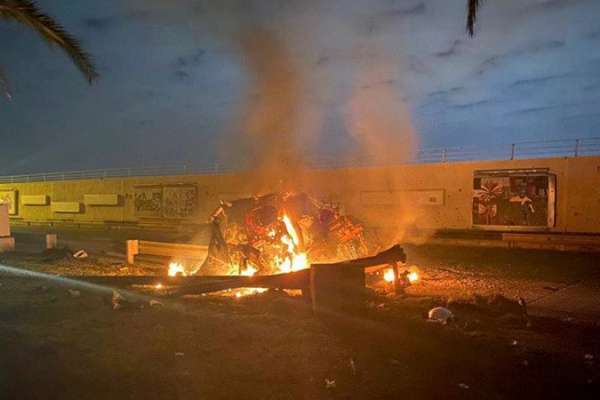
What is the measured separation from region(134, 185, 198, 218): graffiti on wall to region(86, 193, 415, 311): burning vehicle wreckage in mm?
16409

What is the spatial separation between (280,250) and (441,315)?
15.5 feet

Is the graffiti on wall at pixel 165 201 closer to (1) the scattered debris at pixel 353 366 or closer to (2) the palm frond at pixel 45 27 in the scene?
(2) the palm frond at pixel 45 27

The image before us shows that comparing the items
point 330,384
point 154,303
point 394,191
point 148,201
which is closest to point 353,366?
point 330,384

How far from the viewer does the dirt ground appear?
16.6ft

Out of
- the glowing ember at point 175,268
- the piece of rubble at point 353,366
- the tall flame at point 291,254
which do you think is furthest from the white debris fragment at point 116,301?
the piece of rubble at point 353,366

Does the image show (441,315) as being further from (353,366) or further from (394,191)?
(394,191)

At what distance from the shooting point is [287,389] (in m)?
5.02

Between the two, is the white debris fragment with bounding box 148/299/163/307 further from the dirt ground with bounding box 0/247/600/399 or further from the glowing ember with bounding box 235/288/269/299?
the glowing ember with bounding box 235/288/269/299

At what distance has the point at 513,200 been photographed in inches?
731

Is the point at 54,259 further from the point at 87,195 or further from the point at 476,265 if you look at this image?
the point at 87,195

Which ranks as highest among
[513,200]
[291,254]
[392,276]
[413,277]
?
[513,200]

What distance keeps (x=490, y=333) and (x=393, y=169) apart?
15.5 m

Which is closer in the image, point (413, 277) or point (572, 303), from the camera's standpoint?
point (572, 303)

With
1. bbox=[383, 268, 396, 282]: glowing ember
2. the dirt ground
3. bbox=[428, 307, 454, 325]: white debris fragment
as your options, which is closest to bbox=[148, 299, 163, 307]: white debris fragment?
the dirt ground
